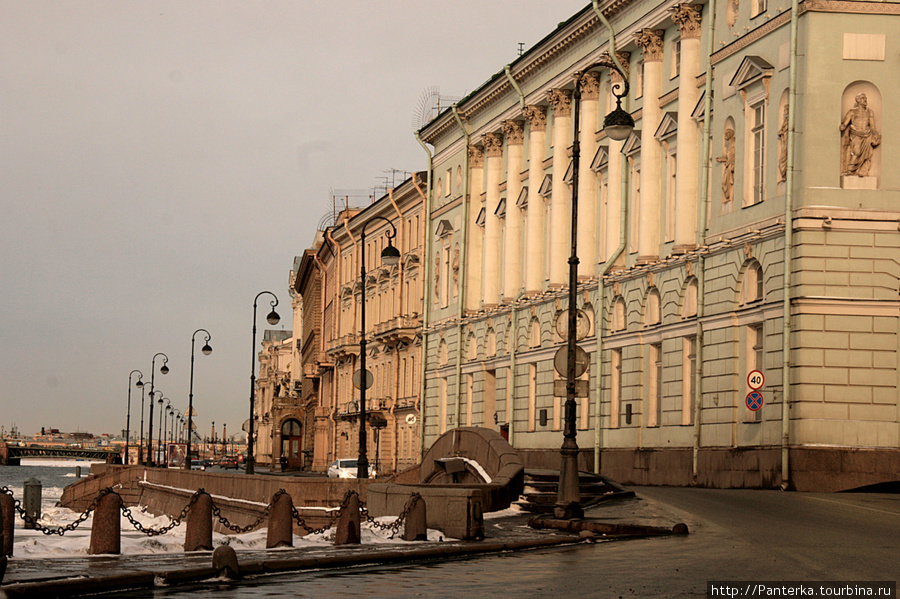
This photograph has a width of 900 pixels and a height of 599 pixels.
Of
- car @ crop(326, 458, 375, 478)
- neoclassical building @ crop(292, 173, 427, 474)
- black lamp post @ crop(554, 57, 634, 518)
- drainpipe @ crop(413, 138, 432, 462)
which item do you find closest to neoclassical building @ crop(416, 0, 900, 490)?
car @ crop(326, 458, 375, 478)

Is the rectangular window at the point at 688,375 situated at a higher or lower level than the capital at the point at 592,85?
lower

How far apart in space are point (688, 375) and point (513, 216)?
815 inches

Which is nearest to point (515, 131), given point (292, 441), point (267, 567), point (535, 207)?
point (535, 207)

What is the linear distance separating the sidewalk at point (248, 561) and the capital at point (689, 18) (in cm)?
2294

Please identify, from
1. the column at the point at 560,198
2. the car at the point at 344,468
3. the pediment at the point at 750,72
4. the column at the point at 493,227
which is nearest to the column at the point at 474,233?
the column at the point at 493,227

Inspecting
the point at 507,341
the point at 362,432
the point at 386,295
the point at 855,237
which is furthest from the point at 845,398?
the point at 386,295

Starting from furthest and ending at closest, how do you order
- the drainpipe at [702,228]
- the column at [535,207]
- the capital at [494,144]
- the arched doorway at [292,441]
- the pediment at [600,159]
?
the arched doorway at [292,441]
the capital at [494,144]
the column at [535,207]
the pediment at [600,159]
the drainpipe at [702,228]

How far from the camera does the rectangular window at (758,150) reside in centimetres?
4172

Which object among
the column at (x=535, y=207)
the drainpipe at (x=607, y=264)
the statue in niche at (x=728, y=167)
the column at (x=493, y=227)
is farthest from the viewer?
the column at (x=493, y=227)

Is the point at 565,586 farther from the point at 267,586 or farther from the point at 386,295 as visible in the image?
the point at 386,295

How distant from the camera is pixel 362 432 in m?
46.3

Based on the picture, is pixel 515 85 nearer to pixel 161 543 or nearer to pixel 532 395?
pixel 532 395

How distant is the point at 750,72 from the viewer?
42.2 meters

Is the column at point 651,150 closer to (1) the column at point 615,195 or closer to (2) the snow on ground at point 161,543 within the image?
(1) the column at point 615,195
